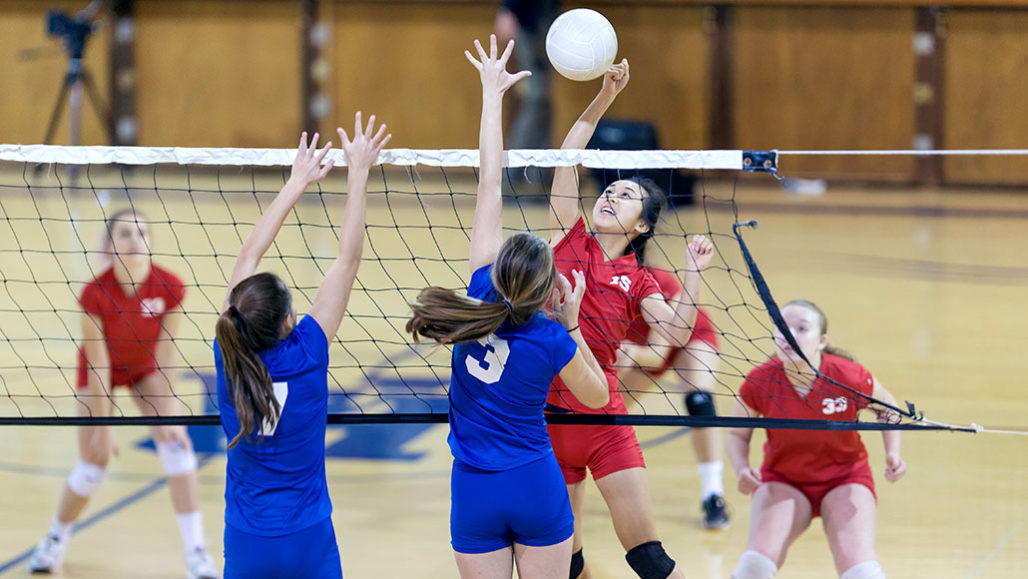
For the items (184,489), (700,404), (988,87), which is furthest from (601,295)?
(988,87)

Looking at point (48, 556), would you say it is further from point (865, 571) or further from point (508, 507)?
point (865, 571)

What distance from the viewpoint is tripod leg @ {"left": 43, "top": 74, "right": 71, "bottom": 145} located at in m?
16.0

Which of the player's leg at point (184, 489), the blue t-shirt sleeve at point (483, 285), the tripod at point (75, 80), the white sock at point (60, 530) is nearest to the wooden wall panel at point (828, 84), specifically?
the tripod at point (75, 80)

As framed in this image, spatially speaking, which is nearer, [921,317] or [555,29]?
[555,29]

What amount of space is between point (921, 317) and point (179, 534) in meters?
6.25

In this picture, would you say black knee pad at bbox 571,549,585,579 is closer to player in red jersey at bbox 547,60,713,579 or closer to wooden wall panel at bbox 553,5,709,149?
player in red jersey at bbox 547,60,713,579

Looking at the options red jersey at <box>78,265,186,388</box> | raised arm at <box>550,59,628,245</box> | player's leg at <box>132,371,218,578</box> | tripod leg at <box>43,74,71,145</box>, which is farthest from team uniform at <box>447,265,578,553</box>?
tripod leg at <box>43,74,71,145</box>

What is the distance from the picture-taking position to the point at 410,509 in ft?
18.0

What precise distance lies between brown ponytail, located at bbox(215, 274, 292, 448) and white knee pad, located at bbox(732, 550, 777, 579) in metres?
1.78

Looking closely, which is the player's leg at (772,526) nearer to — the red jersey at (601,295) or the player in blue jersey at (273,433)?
the red jersey at (601,295)

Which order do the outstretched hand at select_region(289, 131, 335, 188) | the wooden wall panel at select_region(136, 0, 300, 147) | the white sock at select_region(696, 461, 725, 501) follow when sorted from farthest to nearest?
the wooden wall panel at select_region(136, 0, 300, 147) → the white sock at select_region(696, 461, 725, 501) → the outstretched hand at select_region(289, 131, 335, 188)

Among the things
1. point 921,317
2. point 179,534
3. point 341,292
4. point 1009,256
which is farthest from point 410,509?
point 1009,256

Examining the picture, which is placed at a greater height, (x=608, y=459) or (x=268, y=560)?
(x=608, y=459)

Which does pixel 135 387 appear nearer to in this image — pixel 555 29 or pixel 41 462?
pixel 41 462
